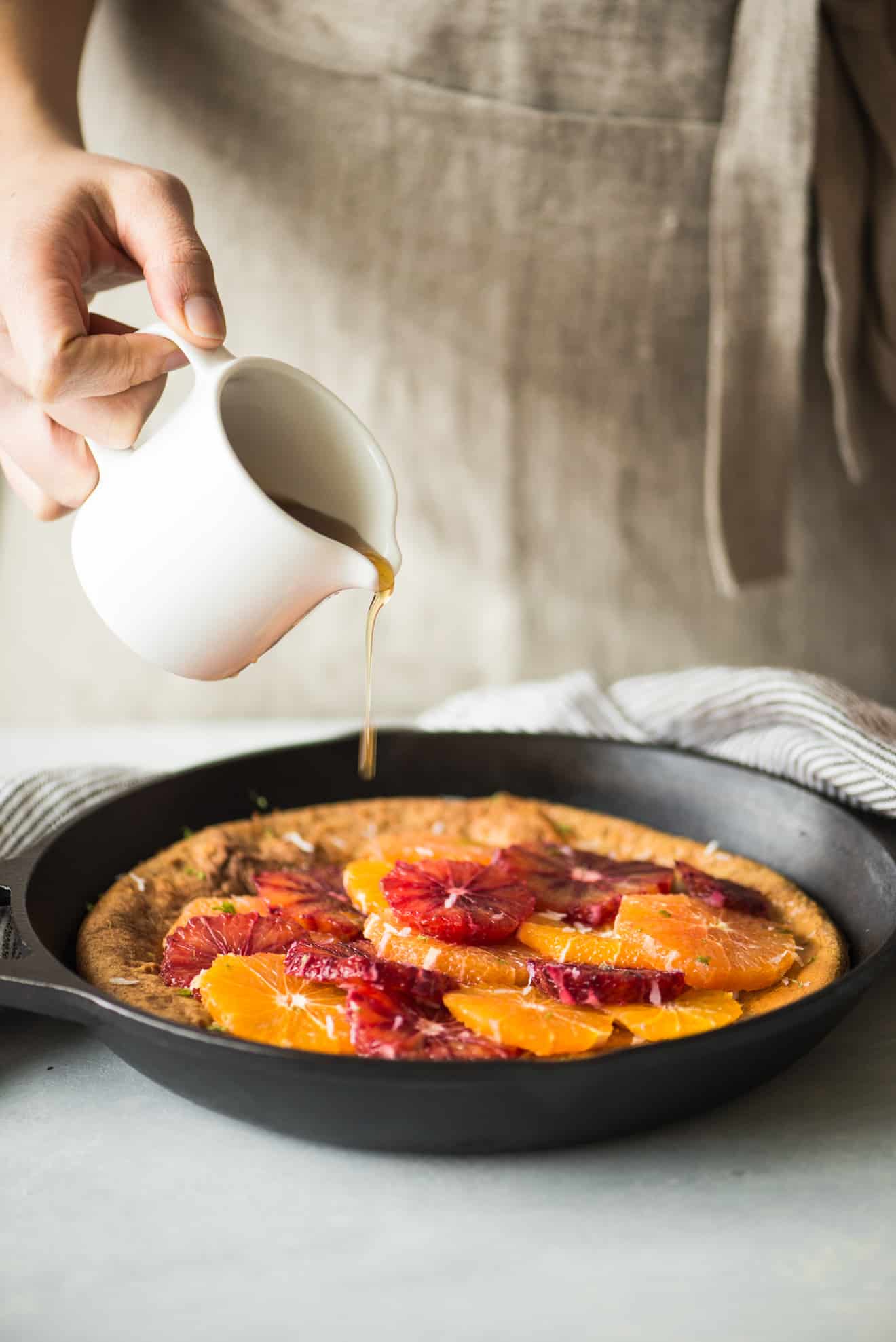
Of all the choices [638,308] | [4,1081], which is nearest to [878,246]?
[638,308]

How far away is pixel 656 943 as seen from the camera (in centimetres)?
176

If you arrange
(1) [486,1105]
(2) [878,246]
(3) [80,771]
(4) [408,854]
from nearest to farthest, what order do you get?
(1) [486,1105] < (4) [408,854] < (3) [80,771] < (2) [878,246]

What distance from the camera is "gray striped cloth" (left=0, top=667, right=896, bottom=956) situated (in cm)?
214

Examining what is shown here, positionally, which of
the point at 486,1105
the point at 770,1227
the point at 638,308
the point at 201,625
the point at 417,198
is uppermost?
A: the point at 417,198

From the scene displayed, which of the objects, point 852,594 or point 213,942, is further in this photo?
point 852,594

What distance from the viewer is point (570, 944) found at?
182 cm

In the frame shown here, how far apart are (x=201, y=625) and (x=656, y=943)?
0.76 metres

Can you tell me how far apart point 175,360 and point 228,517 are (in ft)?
0.87

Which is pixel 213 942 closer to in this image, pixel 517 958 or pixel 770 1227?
pixel 517 958

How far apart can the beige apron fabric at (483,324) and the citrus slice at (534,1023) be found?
241 cm

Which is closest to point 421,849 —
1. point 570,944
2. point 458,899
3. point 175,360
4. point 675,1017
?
point 458,899

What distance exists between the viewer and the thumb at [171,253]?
1663mm

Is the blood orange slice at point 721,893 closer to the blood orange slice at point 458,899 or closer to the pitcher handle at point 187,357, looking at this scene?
the blood orange slice at point 458,899

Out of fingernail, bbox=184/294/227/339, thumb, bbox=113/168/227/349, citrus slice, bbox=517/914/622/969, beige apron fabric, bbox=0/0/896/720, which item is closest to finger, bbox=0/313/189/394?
thumb, bbox=113/168/227/349
